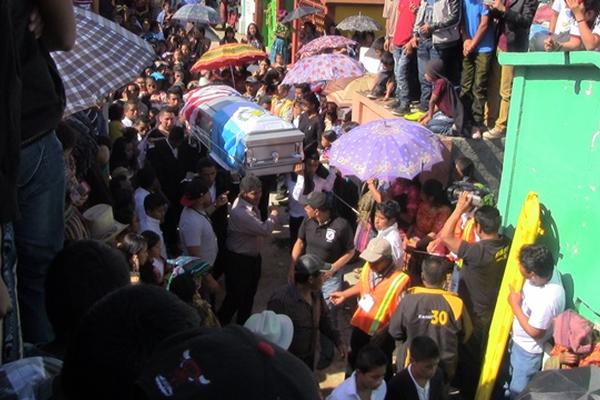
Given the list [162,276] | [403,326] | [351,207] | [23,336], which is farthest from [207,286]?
[23,336]

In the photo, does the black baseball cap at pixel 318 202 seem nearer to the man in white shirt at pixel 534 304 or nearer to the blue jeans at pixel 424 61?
the man in white shirt at pixel 534 304

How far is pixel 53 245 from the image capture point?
8.20ft

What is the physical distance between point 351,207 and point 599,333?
146 inches

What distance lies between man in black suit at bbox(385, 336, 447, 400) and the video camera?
2.39 metres

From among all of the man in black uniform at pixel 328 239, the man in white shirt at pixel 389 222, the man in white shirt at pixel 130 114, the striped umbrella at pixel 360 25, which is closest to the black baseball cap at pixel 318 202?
the man in black uniform at pixel 328 239

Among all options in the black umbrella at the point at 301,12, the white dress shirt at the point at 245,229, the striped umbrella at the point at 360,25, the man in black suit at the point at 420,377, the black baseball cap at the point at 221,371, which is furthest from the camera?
the black umbrella at the point at 301,12

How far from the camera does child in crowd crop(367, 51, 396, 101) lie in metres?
10.4

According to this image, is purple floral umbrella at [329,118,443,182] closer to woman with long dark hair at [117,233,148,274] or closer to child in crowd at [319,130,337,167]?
child in crowd at [319,130,337,167]

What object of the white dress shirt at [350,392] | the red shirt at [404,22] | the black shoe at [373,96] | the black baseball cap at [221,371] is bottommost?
the white dress shirt at [350,392]

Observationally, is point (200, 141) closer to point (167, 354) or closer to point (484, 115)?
point (484, 115)

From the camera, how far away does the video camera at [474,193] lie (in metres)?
6.70

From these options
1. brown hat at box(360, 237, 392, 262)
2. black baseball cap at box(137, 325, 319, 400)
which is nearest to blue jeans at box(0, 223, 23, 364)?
black baseball cap at box(137, 325, 319, 400)

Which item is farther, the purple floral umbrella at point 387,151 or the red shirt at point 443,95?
the red shirt at point 443,95

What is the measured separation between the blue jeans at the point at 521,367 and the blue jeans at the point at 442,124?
3.37 m
